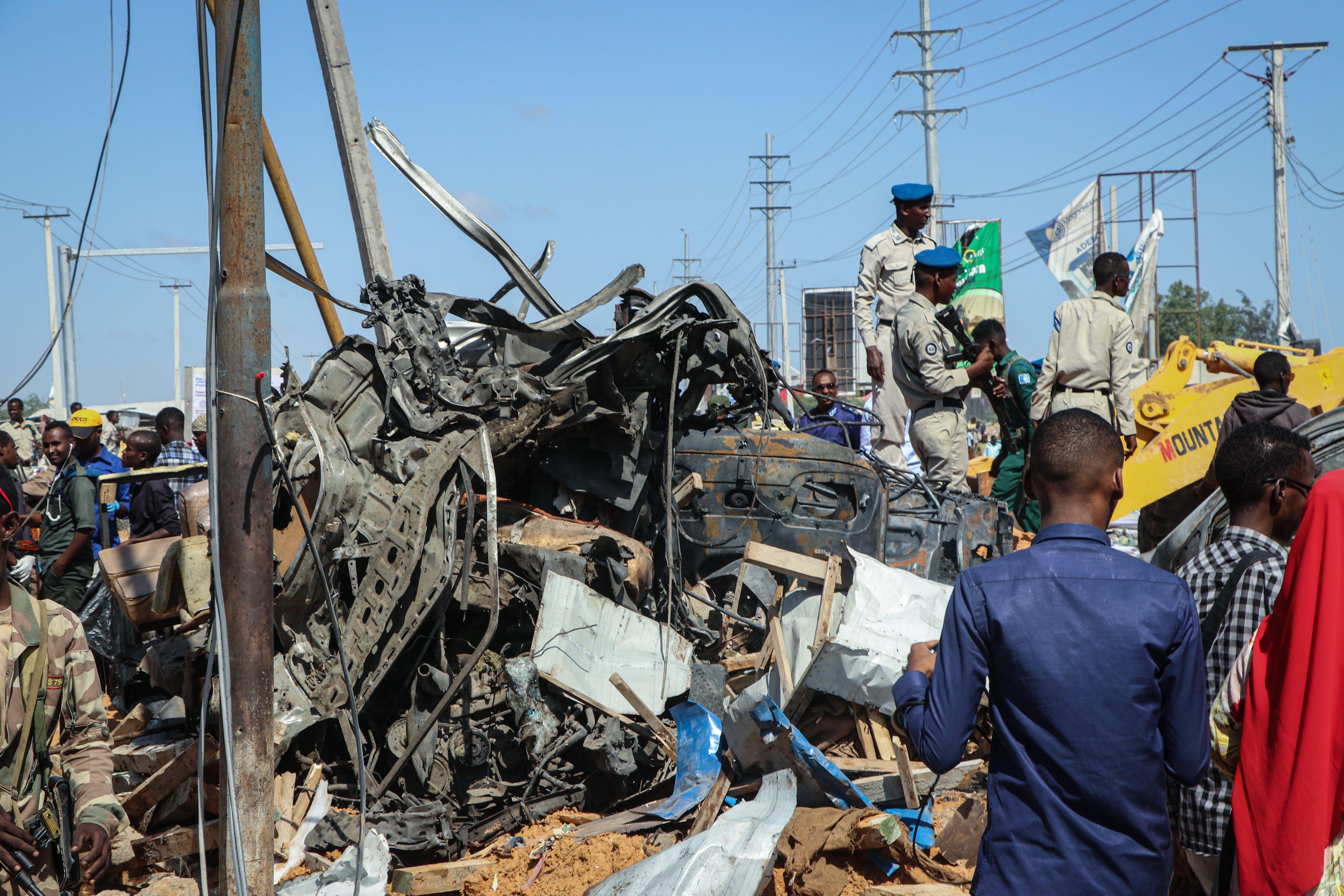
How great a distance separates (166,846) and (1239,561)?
4.47m

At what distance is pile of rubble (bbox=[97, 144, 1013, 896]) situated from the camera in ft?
14.6

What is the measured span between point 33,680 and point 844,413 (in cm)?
947

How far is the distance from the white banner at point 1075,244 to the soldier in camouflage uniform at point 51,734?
1899cm

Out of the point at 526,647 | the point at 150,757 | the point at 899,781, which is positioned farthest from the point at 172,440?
the point at 899,781

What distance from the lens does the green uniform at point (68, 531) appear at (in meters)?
7.20

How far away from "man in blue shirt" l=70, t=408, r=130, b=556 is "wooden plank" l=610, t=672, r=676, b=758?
460cm

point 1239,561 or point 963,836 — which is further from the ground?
point 1239,561

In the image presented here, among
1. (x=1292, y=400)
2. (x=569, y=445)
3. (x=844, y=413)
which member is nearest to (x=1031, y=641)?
(x=569, y=445)

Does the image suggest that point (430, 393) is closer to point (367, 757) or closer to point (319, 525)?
point (319, 525)

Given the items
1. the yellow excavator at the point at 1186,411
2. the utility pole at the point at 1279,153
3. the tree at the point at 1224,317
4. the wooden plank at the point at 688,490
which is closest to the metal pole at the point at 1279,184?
the utility pole at the point at 1279,153

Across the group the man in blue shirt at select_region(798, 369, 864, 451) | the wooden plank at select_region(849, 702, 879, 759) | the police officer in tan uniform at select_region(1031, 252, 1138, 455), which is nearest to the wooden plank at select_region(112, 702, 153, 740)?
the wooden plank at select_region(849, 702, 879, 759)

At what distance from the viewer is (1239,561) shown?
2600 millimetres

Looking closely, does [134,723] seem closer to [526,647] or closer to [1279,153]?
[526,647]

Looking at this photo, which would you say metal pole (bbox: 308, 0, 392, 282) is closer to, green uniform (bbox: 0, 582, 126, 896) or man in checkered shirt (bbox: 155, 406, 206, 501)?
man in checkered shirt (bbox: 155, 406, 206, 501)
